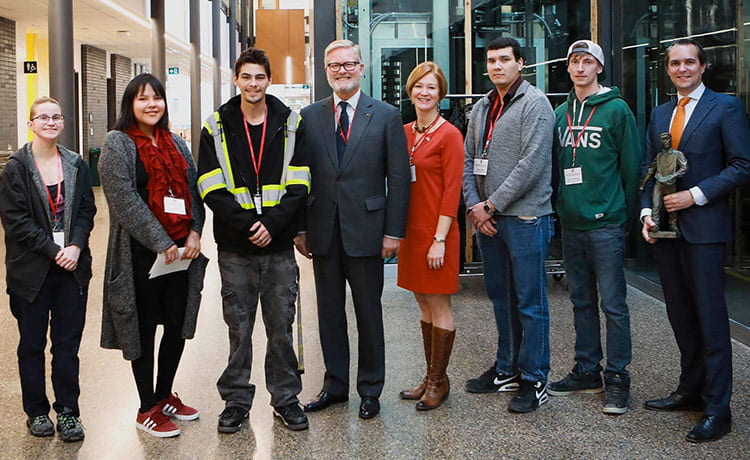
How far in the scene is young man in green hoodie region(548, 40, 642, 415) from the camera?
3.55 m

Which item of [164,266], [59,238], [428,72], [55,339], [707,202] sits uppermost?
[428,72]

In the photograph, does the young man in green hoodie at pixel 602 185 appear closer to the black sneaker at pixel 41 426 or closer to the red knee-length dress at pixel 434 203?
the red knee-length dress at pixel 434 203

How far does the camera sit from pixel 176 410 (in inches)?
137

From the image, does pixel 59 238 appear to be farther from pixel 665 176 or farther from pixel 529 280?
pixel 665 176

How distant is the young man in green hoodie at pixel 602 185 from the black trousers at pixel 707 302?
250 mm

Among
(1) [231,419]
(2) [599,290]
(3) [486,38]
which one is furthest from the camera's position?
(3) [486,38]

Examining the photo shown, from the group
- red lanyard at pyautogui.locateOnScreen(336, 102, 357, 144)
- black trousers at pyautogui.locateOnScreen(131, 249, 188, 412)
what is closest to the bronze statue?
red lanyard at pyautogui.locateOnScreen(336, 102, 357, 144)

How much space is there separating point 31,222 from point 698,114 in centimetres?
283

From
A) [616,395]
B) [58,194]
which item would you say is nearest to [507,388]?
[616,395]

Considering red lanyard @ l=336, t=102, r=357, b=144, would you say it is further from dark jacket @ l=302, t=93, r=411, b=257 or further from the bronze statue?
the bronze statue

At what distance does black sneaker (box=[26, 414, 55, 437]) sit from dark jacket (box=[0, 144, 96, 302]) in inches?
21.1

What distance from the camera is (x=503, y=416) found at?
3498mm

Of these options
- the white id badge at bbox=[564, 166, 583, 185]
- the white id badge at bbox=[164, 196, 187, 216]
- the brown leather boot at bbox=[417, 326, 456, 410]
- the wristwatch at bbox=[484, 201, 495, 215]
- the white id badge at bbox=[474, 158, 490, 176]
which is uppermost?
the white id badge at bbox=[474, 158, 490, 176]

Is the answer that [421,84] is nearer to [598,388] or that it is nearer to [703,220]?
[703,220]
